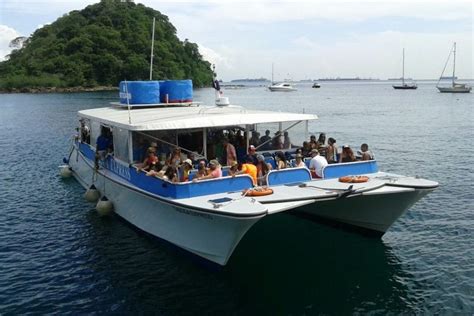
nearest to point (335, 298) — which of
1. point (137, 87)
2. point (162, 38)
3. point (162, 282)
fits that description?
point (162, 282)

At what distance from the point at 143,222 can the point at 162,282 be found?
2.64 meters

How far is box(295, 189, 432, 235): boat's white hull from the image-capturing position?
12.9 metres

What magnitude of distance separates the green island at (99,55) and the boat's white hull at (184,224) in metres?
114

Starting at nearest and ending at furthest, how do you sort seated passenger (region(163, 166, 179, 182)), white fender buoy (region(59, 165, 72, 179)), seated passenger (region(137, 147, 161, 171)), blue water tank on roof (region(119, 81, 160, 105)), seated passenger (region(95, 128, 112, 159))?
seated passenger (region(163, 166, 179, 182)) → seated passenger (region(137, 147, 161, 171)) → seated passenger (region(95, 128, 112, 159)) → blue water tank on roof (region(119, 81, 160, 105)) → white fender buoy (region(59, 165, 72, 179))

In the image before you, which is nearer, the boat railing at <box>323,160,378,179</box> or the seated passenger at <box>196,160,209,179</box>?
the seated passenger at <box>196,160,209,179</box>

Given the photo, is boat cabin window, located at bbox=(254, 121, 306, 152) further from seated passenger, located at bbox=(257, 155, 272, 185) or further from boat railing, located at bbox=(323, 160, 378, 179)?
boat railing, located at bbox=(323, 160, 378, 179)

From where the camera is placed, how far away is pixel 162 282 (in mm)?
11742

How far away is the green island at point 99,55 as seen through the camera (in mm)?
131250

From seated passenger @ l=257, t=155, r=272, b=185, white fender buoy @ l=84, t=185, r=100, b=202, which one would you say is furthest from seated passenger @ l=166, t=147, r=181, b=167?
white fender buoy @ l=84, t=185, r=100, b=202

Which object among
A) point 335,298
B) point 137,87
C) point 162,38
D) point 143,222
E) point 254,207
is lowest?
point 335,298

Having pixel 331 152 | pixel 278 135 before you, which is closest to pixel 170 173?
pixel 278 135

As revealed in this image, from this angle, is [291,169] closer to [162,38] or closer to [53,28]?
[162,38]

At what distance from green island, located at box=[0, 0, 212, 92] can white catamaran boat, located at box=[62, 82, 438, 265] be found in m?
113

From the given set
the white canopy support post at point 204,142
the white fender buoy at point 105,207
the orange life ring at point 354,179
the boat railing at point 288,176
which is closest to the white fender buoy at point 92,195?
the white fender buoy at point 105,207
